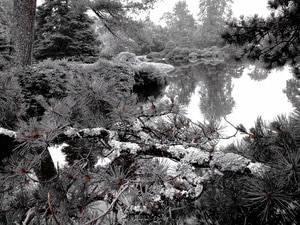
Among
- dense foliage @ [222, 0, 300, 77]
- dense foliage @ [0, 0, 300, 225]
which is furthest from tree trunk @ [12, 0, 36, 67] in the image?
dense foliage @ [222, 0, 300, 77]

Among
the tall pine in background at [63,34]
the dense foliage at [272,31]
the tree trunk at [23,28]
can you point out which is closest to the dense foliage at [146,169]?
the dense foliage at [272,31]

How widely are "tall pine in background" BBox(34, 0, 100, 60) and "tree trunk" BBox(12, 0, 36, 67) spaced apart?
394 cm

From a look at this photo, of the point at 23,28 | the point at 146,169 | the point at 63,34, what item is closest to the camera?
the point at 146,169

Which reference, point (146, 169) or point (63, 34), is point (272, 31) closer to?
→ point (146, 169)

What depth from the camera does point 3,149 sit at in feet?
7.79

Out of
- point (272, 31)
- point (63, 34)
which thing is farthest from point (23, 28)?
point (63, 34)

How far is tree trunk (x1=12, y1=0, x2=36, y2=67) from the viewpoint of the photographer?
161 inches

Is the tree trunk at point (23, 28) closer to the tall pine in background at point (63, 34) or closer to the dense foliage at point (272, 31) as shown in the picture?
the dense foliage at point (272, 31)

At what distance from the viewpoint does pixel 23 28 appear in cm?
417

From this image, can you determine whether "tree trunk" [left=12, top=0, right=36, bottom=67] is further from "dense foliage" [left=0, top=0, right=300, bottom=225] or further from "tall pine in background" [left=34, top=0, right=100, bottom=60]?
"tall pine in background" [left=34, top=0, right=100, bottom=60]

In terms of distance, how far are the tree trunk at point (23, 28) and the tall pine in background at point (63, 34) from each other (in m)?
3.94

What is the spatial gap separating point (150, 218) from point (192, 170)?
239 mm

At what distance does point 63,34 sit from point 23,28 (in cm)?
499

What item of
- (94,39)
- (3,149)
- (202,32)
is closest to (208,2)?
(202,32)
